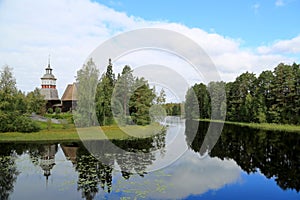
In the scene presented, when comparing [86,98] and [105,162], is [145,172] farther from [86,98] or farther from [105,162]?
[86,98]

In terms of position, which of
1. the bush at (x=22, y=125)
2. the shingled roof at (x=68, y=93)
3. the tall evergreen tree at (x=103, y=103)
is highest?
the shingled roof at (x=68, y=93)

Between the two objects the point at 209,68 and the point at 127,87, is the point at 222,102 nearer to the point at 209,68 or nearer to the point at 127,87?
the point at 127,87

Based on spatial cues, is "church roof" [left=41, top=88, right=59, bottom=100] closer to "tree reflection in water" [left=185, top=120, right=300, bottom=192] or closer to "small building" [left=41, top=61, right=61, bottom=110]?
"small building" [left=41, top=61, right=61, bottom=110]

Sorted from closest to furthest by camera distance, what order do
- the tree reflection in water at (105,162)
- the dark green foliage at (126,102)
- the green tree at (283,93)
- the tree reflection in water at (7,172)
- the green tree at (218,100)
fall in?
the tree reflection in water at (7,172) < the tree reflection in water at (105,162) < the dark green foliage at (126,102) < the green tree at (283,93) < the green tree at (218,100)

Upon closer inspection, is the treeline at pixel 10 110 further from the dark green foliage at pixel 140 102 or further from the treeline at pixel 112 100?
the dark green foliage at pixel 140 102

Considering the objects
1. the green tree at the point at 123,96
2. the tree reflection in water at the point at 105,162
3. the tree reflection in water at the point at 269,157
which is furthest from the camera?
the green tree at the point at 123,96

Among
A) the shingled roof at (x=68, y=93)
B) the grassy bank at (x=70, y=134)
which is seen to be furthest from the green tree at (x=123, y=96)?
the shingled roof at (x=68, y=93)

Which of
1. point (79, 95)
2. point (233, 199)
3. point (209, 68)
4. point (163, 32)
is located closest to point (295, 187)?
point (233, 199)

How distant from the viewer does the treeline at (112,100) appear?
110ft

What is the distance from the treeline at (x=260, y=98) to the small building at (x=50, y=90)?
37.1 metres

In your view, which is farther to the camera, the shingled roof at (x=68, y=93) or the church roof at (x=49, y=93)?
the church roof at (x=49, y=93)

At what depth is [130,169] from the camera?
16.7m

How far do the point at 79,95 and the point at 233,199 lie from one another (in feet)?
86.7

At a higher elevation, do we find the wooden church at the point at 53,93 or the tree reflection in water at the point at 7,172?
the wooden church at the point at 53,93
